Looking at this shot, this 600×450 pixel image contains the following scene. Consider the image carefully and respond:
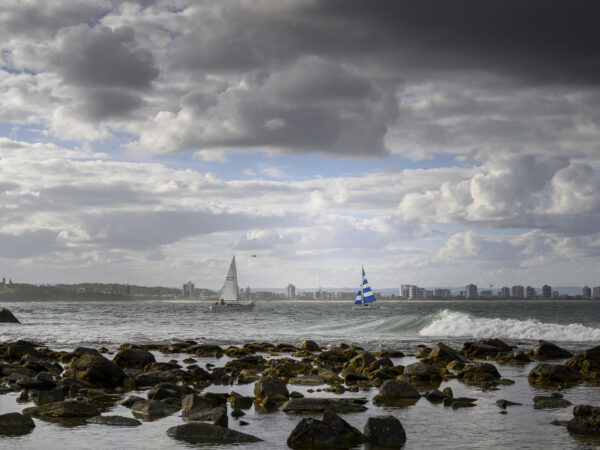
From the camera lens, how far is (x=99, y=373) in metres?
21.9

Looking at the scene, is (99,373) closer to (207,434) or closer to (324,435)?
(207,434)

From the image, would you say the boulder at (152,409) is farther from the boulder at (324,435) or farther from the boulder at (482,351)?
the boulder at (482,351)

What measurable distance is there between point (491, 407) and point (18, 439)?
1234 centimetres

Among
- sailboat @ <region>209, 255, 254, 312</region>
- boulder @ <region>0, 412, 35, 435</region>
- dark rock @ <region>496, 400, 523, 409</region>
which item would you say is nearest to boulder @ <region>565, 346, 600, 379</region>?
dark rock @ <region>496, 400, 523, 409</region>

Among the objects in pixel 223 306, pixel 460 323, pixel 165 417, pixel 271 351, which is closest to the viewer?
pixel 165 417

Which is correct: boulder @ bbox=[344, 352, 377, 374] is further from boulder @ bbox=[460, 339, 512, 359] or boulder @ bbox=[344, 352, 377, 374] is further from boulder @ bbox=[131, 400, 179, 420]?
boulder @ bbox=[131, 400, 179, 420]


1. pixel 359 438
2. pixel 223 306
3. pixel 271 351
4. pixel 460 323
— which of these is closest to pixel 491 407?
pixel 359 438

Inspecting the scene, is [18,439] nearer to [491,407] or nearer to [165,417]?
[165,417]

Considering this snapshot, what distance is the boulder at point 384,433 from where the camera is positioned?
510 inches

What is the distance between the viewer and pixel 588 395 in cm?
1978

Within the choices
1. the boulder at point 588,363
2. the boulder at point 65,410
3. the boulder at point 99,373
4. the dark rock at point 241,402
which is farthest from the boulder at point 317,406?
the boulder at point 588,363

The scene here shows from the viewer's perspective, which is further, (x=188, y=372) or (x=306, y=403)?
(x=188, y=372)

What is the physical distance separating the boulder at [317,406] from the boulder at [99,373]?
811 centimetres

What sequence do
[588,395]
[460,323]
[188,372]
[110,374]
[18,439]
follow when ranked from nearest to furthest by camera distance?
[18,439] → [588,395] → [110,374] → [188,372] → [460,323]
